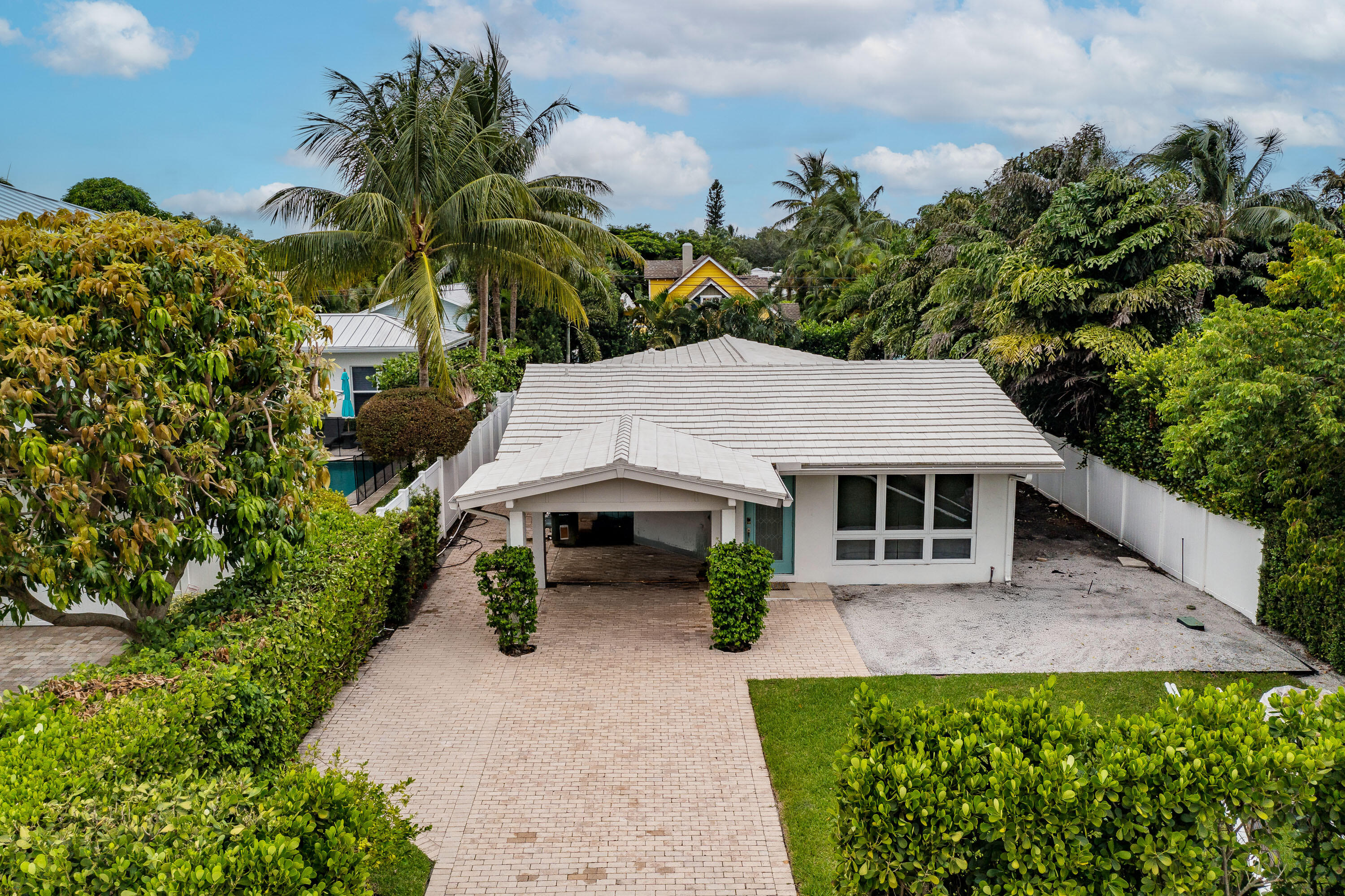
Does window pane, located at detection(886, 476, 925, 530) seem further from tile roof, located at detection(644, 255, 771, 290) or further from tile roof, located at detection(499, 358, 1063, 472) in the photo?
tile roof, located at detection(644, 255, 771, 290)

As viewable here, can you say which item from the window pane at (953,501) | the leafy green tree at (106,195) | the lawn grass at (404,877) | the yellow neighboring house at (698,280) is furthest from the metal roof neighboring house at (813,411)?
the leafy green tree at (106,195)

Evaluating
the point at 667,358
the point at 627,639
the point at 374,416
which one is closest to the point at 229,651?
the point at 627,639

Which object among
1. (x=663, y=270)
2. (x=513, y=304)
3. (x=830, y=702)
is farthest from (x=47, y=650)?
(x=663, y=270)

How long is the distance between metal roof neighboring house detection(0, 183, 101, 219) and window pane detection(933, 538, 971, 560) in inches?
583

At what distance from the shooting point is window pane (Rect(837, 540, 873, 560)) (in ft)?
50.9

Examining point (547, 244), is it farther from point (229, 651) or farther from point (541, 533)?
point (229, 651)

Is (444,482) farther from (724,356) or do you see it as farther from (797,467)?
(797,467)

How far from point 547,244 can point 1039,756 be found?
17193 mm

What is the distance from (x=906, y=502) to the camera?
15.4m

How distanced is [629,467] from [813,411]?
17.1ft

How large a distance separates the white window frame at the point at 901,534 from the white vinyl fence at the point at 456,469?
7.42 m

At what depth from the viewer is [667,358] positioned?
2416 cm

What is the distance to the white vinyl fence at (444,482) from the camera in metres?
13.1

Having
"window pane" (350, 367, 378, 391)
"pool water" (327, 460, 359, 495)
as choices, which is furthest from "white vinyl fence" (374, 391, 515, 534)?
"window pane" (350, 367, 378, 391)
